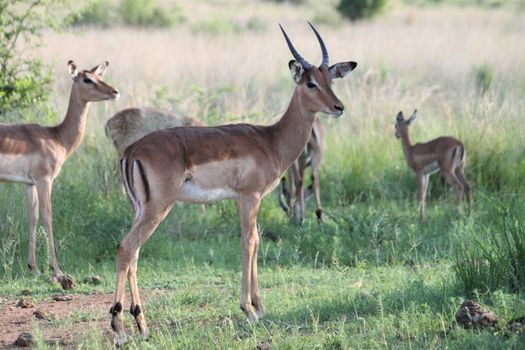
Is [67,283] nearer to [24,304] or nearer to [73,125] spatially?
[24,304]

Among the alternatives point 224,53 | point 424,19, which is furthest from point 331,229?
point 424,19

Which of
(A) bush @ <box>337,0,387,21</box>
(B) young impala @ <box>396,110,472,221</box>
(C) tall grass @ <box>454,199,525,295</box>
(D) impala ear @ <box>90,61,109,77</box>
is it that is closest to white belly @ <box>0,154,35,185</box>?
(D) impala ear @ <box>90,61,109,77</box>

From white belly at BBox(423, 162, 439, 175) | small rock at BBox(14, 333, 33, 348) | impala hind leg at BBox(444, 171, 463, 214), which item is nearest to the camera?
small rock at BBox(14, 333, 33, 348)

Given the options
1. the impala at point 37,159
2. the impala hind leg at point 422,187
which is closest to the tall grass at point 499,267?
the impala at point 37,159

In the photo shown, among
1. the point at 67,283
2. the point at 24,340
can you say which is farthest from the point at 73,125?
the point at 24,340

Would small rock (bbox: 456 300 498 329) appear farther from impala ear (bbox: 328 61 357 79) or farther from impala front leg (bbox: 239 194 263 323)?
impala ear (bbox: 328 61 357 79)

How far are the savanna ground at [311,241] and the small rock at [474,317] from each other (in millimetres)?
53

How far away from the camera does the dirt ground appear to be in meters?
5.51

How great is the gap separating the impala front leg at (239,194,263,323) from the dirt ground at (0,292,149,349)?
2.82 ft

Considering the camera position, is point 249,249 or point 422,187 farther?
point 422,187

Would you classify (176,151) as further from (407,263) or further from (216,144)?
(407,263)

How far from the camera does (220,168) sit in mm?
A: 5734

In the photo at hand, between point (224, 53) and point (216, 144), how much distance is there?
14093 millimetres

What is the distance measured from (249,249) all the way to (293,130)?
955 millimetres
